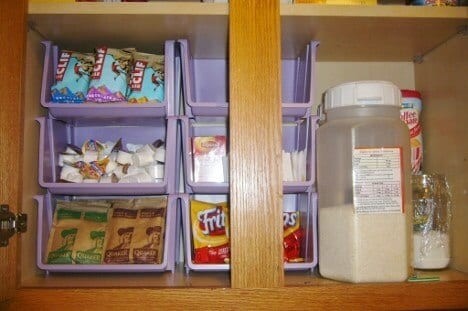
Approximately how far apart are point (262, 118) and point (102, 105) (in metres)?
0.34

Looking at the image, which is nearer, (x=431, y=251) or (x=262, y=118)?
(x=262, y=118)

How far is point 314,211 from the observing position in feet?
2.80

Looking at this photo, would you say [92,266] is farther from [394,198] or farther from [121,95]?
[394,198]

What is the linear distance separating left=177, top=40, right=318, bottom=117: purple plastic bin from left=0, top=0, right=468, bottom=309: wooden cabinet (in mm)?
38

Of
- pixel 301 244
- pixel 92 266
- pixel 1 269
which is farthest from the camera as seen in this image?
pixel 301 244

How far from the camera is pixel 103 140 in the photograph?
103 centimetres

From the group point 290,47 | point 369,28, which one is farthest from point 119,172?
point 369,28

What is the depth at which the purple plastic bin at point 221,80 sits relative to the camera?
2.87ft

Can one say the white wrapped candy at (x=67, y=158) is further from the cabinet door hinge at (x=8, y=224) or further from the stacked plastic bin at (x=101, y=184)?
the cabinet door hinge at (x=8, y=224)

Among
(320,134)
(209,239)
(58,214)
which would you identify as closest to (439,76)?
(320,134)

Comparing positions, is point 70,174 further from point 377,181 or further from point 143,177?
point 377,181

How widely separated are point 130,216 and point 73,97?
0.29 metres

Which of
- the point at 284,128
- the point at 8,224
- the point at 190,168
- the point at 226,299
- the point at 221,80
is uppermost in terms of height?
the point at 221,80

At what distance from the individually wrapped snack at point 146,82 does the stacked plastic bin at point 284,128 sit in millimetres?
57
